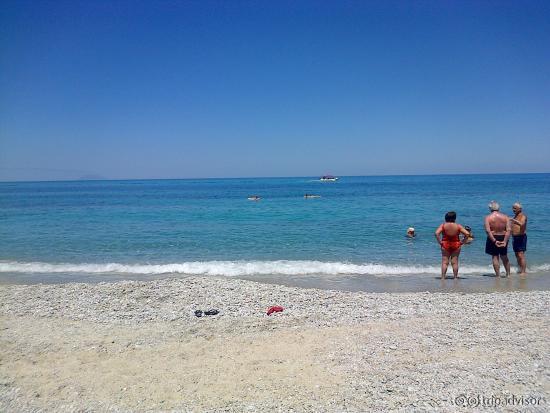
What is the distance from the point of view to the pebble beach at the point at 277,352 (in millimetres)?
4570

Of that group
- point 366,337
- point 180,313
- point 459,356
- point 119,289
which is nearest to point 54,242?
point 119,289

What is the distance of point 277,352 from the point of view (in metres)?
5.87

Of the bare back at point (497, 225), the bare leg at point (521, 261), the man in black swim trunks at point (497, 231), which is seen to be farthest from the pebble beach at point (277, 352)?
the bare leg at point (521, 261)

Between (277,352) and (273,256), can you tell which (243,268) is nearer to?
(273,256)

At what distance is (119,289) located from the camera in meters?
9.78

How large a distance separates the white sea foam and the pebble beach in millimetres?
3362

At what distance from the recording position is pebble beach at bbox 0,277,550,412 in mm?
4570

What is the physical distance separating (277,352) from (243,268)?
7596 mm

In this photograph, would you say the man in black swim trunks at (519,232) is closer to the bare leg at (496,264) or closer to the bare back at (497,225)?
the bare back at (497,225)

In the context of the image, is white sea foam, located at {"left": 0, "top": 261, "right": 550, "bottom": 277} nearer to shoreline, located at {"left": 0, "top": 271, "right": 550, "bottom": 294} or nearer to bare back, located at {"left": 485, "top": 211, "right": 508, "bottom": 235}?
shoreline, located at {"left": 0, "top": 271, "right": 550, "bottom": 294}

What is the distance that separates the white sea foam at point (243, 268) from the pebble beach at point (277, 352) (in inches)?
132

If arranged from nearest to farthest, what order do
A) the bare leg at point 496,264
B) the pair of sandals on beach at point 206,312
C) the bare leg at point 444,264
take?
→ the pair of sandals on beach at point 206,312, the bare leg at point 444,264, the bare leg at point 496,264

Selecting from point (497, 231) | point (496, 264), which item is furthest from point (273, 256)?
point (497, 231)

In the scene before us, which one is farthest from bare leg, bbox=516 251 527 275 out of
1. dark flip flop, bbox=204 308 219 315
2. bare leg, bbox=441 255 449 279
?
dark flip flop, bbox=204 308 219 315
